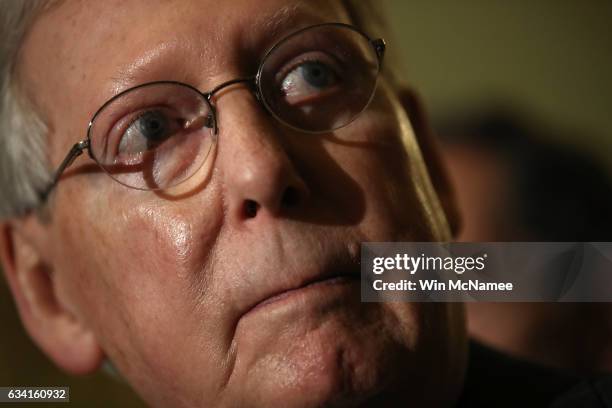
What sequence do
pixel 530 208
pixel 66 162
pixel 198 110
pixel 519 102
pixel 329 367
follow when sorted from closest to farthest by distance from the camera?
pixel 329 367 < pixel 198 110 < pixel 66 162 < pixel 530 208 < pixel 519 102

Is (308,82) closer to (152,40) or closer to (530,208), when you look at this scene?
(152,40)

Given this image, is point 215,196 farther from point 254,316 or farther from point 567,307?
point 567,307

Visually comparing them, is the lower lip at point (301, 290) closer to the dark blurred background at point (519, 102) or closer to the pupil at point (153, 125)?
the pupil at point (153, 125)

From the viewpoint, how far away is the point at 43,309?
117cm

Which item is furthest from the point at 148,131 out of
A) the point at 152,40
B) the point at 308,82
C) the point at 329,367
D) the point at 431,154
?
the point at 431,154

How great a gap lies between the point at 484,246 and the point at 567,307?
101cm

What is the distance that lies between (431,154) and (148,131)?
1.64 feet

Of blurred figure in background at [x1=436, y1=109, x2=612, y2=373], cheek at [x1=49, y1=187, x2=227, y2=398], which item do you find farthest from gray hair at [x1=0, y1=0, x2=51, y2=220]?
blurred figure in background at [x1=436, y1=109, x2=612, y2=373]

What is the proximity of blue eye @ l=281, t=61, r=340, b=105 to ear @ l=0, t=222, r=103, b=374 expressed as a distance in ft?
1.61

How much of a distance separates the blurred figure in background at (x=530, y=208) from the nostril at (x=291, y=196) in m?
0.87

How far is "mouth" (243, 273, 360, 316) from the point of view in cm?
83

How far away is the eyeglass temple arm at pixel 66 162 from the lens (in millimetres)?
980

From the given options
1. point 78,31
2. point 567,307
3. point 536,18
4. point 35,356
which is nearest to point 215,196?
point 78,31

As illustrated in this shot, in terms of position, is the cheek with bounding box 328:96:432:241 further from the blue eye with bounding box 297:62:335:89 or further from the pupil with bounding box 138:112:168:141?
the pupil with bounding box 138:112:168:141
